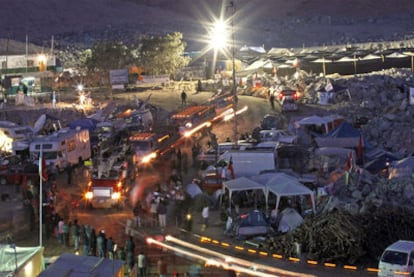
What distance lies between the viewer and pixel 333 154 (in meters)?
26.6

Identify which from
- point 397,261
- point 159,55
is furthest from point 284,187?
point 159,55

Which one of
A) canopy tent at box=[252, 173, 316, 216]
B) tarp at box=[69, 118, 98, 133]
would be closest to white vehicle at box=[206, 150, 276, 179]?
canopy tent at box=[252, 173, 316, 216]

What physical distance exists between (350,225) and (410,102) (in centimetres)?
1964

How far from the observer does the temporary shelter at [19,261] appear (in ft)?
44.7

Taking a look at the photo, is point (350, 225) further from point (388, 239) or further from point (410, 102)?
point (410, 102)

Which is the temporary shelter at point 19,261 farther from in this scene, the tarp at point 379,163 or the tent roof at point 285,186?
the tarp at point 379,163

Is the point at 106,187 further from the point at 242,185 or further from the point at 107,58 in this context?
the point at 107,58

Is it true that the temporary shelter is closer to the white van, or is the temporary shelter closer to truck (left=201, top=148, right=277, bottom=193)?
the white van

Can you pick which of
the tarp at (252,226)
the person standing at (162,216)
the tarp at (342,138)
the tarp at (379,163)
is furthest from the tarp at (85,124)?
the tarp at (252,226)

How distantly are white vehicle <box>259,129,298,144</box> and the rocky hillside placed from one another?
165ft

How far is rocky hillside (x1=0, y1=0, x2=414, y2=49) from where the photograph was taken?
295ft

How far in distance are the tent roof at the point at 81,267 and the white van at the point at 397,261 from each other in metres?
5.17

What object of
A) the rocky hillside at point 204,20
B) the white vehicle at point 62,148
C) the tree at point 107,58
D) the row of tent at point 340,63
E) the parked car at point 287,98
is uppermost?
the rocky hillside at point 204,20

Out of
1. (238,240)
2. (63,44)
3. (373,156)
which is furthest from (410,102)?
(63,44)
